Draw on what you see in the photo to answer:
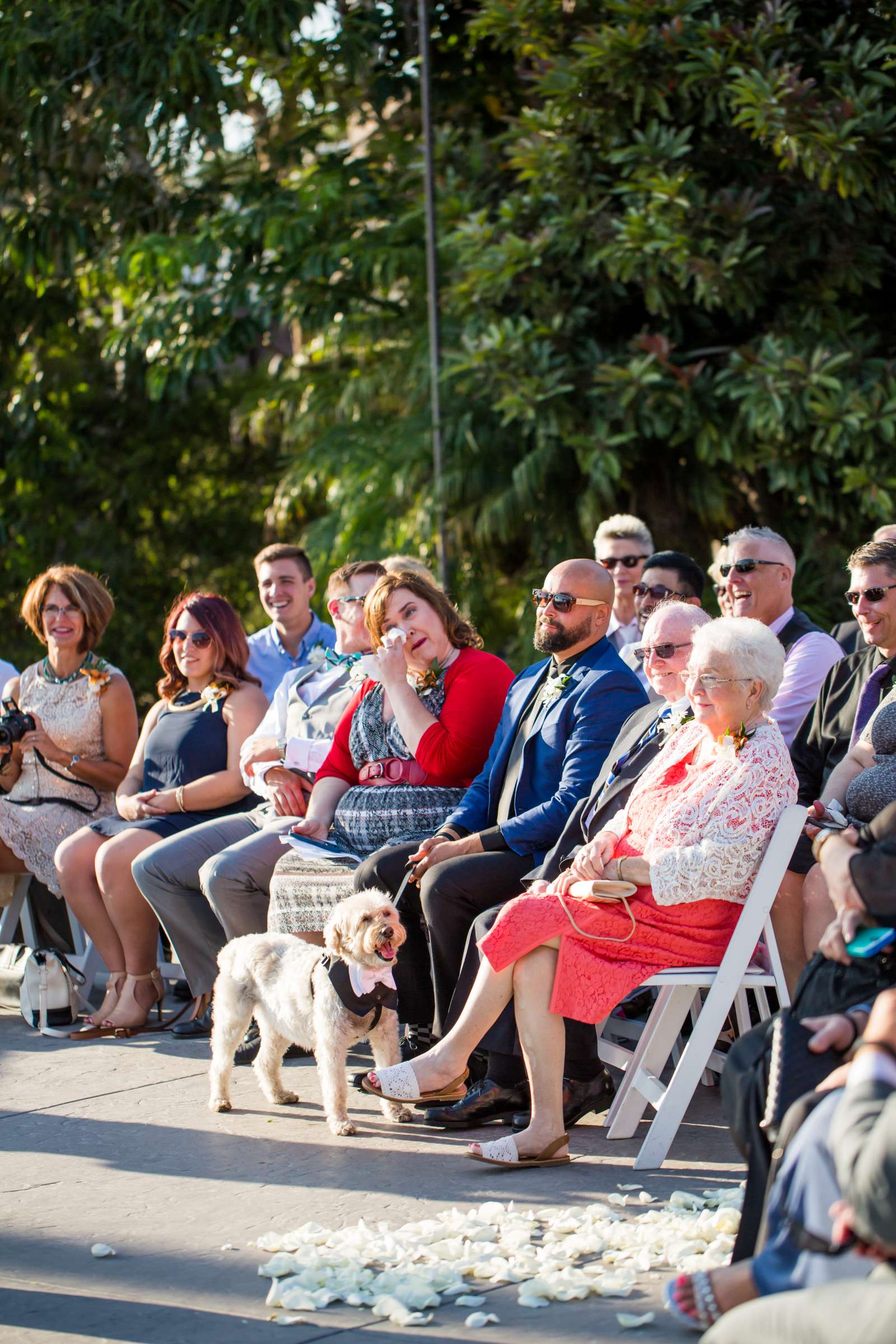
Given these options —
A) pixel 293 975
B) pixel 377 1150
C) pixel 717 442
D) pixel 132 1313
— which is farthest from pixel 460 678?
pixel 717 442

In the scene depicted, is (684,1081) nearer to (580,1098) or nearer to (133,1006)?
(580,1098)

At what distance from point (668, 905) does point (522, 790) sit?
0.99 m

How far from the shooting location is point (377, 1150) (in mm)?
4098

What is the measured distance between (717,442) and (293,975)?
16.9 ft

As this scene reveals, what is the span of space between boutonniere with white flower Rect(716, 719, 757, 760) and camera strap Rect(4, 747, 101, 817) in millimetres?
3550

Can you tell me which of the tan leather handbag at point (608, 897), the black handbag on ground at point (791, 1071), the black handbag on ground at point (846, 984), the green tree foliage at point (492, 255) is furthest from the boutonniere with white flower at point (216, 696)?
the black handbag on ground at point (791, 1071)

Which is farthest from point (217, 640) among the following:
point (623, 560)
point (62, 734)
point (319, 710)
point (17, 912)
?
point (623, 560)

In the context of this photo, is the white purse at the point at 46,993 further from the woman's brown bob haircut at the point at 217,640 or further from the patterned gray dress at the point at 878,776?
the patterned gray dress at the point at 878,776

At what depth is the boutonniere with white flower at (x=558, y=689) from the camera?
15.4 ft

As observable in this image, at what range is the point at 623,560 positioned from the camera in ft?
20.9

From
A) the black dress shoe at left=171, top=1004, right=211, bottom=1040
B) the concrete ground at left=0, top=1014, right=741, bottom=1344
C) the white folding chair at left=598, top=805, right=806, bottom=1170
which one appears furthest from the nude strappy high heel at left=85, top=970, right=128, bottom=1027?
the white folding chair at left=598, top=805, right=806, bottom=1170

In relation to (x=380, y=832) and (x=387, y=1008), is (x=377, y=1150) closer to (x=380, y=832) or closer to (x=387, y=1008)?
(x=387, y=1008)

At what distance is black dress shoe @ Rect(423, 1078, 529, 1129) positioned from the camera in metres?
4.25

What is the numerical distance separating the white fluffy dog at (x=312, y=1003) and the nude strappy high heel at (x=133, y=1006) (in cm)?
109
